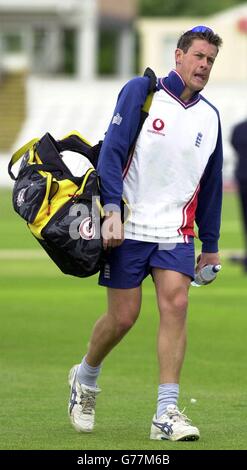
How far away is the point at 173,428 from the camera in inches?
351

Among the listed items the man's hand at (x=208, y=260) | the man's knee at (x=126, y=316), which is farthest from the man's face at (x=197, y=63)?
the man's knee at (x=126, y=316)

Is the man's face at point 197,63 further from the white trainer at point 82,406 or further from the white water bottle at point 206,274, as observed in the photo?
the white trainer at point 82,406

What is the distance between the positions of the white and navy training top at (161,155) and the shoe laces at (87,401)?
1020 mm

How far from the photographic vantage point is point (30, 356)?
13141 mm

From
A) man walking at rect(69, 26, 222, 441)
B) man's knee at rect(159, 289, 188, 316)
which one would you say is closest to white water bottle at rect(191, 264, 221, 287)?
man walking at rect(69, 26, 222, 441)

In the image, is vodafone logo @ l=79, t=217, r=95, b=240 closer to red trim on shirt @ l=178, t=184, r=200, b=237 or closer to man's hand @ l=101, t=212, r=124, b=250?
man's hand @ l=101, t=212, r=124, b=250

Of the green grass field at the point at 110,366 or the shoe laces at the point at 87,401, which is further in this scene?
the shoe laces at the point at 87,401

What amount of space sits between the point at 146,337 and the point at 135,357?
1420 mm

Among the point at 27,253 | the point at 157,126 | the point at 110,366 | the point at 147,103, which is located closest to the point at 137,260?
the point at 157,126

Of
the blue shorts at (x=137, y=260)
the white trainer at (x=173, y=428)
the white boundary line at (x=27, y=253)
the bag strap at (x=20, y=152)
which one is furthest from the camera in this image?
the white boundary line at (x=27, y=253)

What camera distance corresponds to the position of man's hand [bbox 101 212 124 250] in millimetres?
8914

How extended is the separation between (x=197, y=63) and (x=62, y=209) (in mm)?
1107

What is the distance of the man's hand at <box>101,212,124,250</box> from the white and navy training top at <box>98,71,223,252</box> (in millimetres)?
97

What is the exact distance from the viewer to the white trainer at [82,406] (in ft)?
30.9
